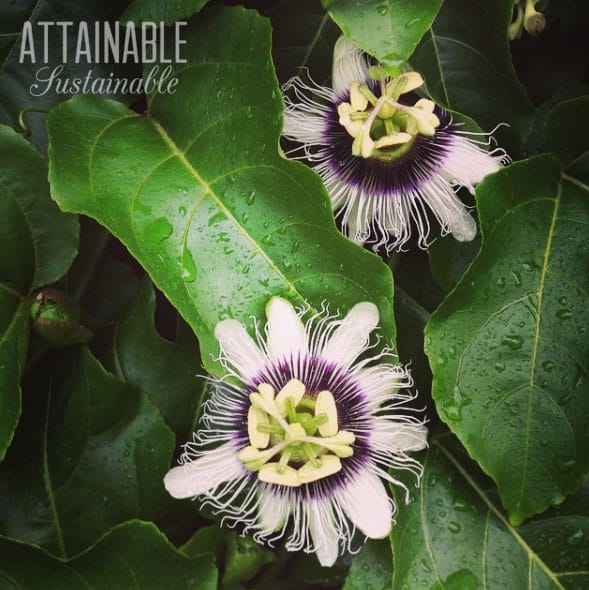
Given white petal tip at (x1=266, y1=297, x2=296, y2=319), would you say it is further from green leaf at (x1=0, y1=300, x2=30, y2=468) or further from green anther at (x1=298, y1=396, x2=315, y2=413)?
green leaf at (x1=0, y1=300, x2=30, y2=468)

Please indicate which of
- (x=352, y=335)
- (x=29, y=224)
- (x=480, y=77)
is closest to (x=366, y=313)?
(x=352, y=335)

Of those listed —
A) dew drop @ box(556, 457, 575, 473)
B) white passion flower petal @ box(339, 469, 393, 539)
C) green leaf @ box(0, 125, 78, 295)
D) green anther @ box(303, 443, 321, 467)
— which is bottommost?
white passion flower petal @ box(339, 469, 393, 539)

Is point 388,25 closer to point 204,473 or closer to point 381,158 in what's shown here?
point 381,158

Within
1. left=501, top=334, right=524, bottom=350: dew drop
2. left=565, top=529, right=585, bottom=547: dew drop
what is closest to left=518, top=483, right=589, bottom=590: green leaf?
left=565, top=529, right=585, bottom=547: dew drop

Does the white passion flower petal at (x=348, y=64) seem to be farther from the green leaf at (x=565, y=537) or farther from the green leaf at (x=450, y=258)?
the green leaf at (x=565, y=537)

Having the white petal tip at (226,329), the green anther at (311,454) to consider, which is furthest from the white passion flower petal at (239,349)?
the green anther at (311,454)

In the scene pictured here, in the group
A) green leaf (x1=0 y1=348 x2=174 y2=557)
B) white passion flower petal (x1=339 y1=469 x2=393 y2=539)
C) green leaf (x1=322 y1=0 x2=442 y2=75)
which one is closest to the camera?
green leaf (x1=322 y1=0 x2=442 y2=75)

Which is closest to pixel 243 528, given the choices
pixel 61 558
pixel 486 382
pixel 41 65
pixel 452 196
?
pixel 61 558
